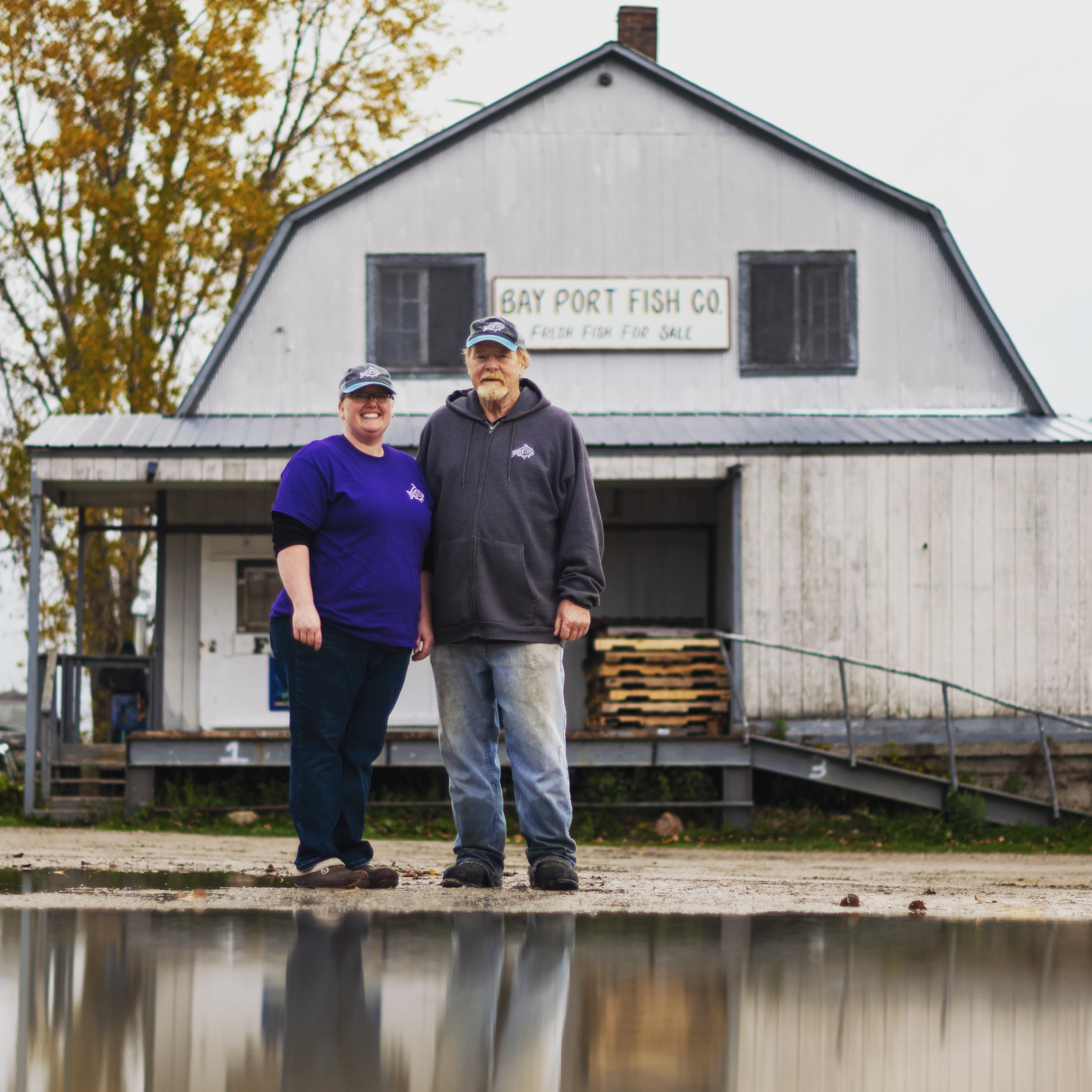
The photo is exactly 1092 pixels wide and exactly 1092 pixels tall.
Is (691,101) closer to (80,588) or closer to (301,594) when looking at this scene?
(80,588)

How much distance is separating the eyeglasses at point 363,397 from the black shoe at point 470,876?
178cm

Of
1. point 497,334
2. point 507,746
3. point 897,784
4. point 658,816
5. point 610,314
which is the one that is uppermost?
point 610,314

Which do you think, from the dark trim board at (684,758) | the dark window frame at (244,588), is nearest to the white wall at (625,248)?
the dark window frame at (244,588)

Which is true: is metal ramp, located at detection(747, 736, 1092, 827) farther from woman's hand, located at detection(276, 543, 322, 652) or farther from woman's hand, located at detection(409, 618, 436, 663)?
woman's hand, located at detection(276, 543, 322, 652)

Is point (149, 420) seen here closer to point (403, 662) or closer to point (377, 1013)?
point (403, 662)

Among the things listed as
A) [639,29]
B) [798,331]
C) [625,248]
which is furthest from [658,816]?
[639,29]

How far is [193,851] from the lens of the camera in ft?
31.2

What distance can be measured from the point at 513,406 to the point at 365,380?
58 centimetres

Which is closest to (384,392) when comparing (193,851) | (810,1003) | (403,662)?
(403,662)

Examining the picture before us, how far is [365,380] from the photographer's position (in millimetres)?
5824

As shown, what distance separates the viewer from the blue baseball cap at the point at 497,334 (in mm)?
5797

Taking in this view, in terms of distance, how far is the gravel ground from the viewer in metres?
5.11

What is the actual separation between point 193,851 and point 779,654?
6.46 m

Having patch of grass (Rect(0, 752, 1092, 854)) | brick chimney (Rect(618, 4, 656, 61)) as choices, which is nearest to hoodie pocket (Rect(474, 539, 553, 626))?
patch of grass (Rect(0, 752, 1092, 854))
